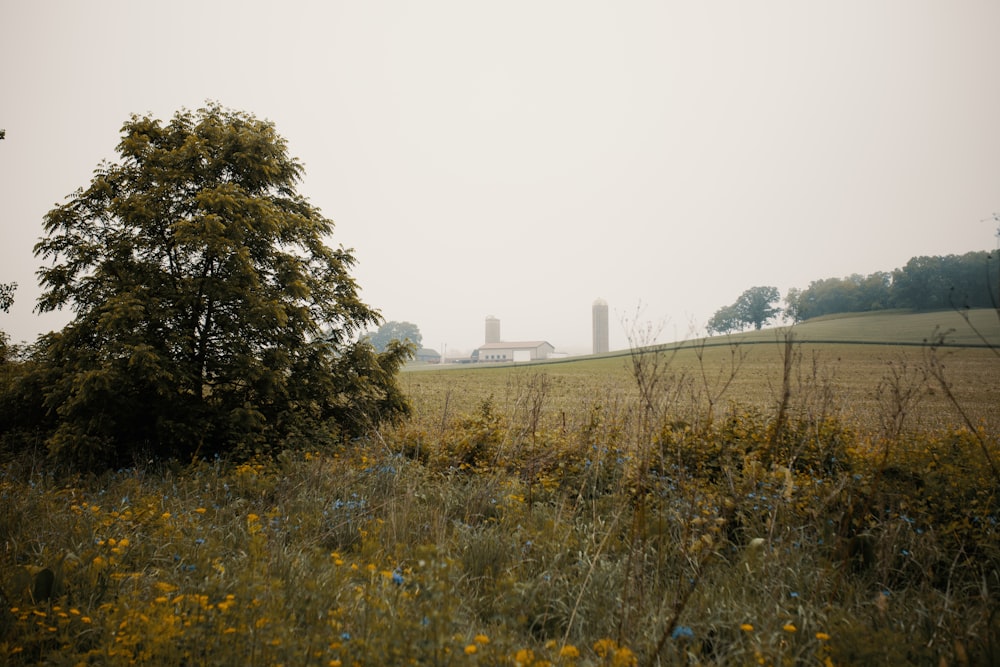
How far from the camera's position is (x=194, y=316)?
6883mm

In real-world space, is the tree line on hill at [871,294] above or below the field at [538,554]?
above

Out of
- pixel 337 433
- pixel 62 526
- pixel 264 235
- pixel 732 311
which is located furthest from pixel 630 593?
pixel 732 311

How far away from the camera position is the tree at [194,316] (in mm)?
6145

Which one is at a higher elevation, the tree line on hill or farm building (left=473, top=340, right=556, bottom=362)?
the tree line on hill

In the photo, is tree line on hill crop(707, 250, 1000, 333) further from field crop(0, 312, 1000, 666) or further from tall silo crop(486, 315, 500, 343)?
tall silo crop(486, 315, 500, 343)

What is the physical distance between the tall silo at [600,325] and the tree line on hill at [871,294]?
31.2 m

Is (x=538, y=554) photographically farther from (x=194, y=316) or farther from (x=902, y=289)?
(x=902, y=289)

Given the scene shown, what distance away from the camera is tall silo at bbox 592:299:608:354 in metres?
122

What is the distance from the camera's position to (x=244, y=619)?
2375 millimetres

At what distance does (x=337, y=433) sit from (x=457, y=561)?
474 cm

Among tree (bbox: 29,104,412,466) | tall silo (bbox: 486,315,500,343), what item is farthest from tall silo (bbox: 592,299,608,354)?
tree (bbox: 29,104,412,466)

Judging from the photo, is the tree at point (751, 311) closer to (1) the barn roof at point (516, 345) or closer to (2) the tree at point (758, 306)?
(2) the tree at point (758, 306)

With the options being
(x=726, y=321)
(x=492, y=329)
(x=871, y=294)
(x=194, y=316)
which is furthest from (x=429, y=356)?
(x=194, y=316)

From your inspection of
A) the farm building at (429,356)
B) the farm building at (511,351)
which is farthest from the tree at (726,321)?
the farm building at (429,356)
